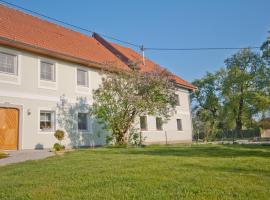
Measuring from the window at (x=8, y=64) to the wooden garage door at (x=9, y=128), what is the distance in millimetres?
1951

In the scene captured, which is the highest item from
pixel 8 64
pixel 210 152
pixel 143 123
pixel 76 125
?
pixel 8 64

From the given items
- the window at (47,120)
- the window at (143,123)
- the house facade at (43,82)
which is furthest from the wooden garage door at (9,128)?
the window at (143,123)

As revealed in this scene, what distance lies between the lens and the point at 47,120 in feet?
52.9

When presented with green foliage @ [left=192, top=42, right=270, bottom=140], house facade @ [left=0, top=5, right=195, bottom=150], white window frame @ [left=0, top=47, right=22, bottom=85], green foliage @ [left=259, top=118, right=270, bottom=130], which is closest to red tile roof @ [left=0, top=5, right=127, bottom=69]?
A: house facade @ [left=0, top=5, right=195, bottom=150]

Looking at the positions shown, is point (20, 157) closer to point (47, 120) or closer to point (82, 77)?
point (47, 120)

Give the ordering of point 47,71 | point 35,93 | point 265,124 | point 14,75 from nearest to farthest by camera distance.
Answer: point 14,75
point 35,93
point 47,71
point 265,124

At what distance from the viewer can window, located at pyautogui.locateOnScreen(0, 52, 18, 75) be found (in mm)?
14250

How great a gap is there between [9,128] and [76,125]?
13.9 feet

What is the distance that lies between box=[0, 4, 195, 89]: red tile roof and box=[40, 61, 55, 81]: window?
0.95 meters

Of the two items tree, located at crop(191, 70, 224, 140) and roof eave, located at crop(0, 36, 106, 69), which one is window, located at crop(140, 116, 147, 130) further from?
tree, located at crop(191, 70, 224, 140)

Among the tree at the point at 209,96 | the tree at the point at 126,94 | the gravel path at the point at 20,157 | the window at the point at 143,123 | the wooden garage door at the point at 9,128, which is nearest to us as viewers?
the gravel path at the point at 20,157

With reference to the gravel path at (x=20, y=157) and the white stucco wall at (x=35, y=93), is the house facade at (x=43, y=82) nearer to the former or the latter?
the white stucco wall at (x=35, y=93)

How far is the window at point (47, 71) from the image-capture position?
1618cm

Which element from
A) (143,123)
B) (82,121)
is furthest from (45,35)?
(143,123)
